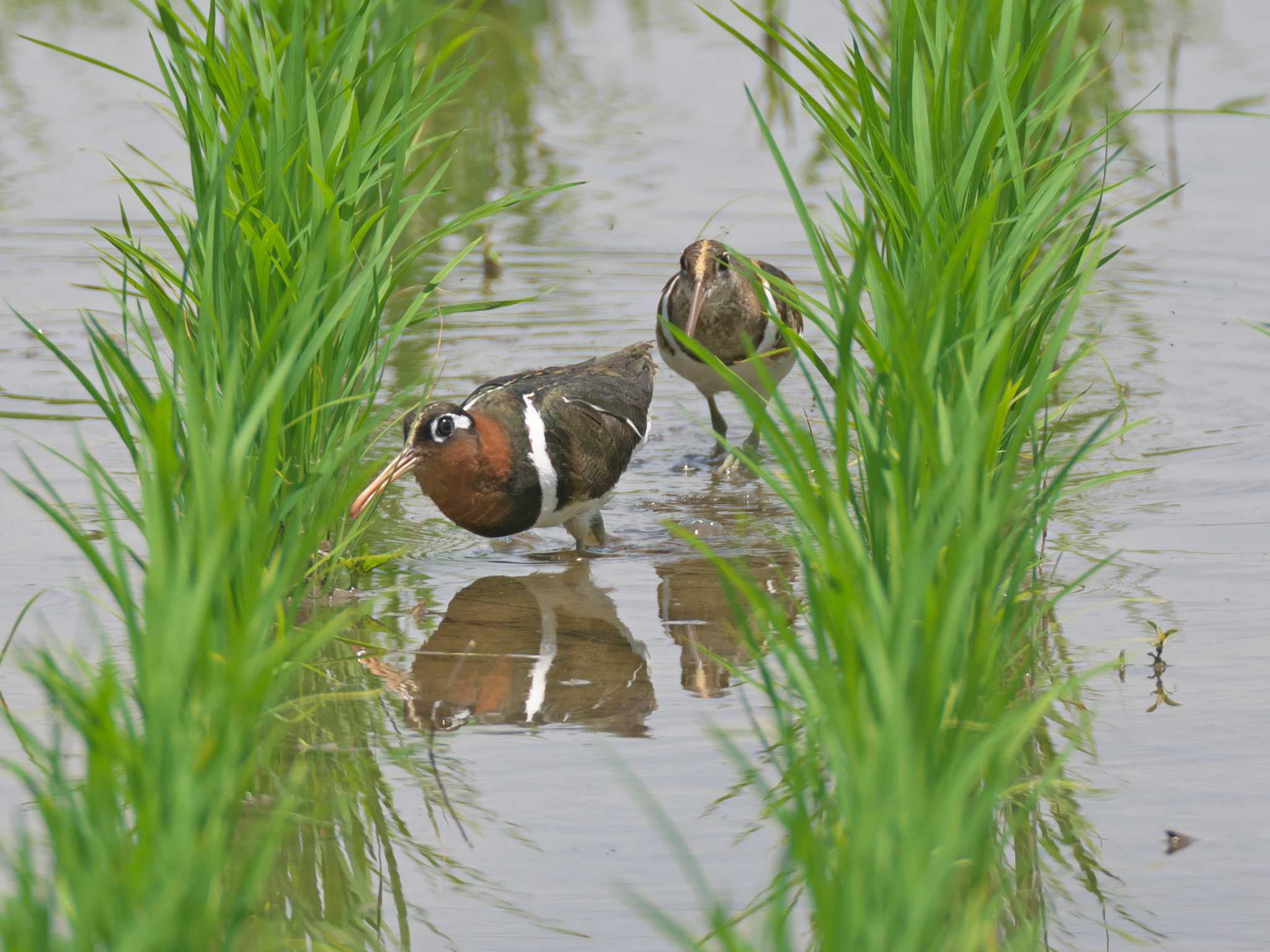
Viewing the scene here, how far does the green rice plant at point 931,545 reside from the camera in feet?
8.32

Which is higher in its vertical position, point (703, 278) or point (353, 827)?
point (703, 278)

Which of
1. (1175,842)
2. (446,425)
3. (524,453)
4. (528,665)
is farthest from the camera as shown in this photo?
(524,453)

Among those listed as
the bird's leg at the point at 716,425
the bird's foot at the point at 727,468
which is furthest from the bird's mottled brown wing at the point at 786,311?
the bird's foot at the point at 727,468

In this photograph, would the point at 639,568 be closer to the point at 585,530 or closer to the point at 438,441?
the point at 585,530

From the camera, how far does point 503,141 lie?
33.3 feet

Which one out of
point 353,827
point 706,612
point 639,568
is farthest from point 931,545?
point 639,568

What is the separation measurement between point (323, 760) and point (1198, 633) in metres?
2.22

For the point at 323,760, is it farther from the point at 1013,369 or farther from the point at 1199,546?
the point at 1199,546

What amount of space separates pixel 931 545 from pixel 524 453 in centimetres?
256

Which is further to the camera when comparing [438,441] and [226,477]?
[438,441]

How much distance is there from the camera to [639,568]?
545 centimetres

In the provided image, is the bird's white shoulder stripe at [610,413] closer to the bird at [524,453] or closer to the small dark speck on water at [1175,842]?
the bird at [524,453]

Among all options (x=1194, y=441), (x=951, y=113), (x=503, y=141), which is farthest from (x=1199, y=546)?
(x=503, y=141)

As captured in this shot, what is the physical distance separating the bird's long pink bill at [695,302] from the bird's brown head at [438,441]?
1637 millimetres
